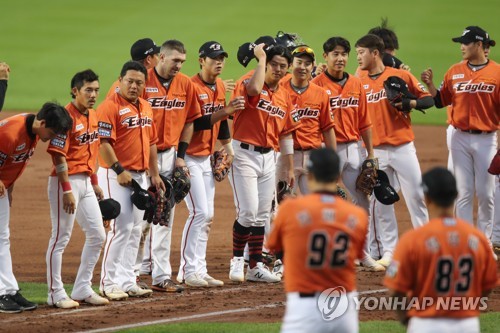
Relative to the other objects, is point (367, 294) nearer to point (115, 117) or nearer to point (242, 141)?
point (242, 141)

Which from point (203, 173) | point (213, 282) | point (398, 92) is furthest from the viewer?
point (398, 92)

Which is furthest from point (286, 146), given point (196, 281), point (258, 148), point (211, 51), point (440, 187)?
point (440, 187)

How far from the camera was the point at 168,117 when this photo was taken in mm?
A: 9250

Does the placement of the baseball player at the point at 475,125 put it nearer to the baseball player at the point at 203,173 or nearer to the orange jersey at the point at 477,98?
the orange jersey at the point at 477,98

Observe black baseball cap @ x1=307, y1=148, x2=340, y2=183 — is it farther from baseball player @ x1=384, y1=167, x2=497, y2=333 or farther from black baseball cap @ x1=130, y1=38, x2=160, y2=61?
black baseball cap @ x1=130, y1=38, x2=160, y2=61

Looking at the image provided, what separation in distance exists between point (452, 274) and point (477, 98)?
216 inches

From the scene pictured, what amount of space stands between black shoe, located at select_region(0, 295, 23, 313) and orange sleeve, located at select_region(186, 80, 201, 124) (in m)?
2.29

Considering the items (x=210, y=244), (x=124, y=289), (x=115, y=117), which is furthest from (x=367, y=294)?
(x=210, y=244)

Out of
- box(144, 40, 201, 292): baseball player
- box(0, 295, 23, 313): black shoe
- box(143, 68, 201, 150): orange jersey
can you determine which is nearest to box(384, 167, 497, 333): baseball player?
box(0, 295, 23, 313): black shoe

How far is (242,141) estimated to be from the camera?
30.8 feet

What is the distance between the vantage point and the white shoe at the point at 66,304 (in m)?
8.27

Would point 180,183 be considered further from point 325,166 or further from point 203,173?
point 325,166

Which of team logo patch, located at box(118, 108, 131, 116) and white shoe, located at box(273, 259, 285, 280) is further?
white shoe, located at box(273, 259, 285, 280)

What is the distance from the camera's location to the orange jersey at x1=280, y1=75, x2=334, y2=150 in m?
9.79
